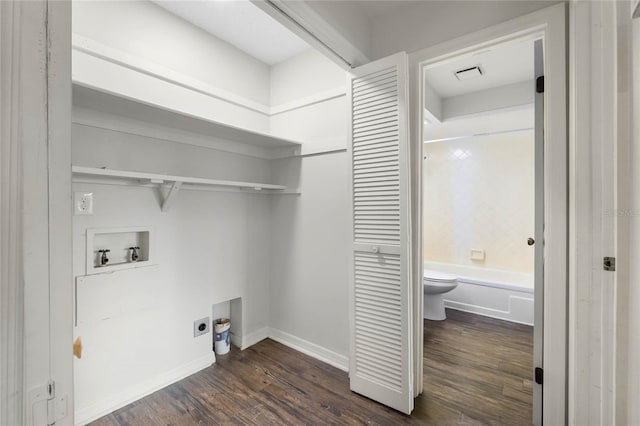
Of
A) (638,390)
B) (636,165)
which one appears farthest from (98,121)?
→ (638,390)

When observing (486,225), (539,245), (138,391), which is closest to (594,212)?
(539,245)

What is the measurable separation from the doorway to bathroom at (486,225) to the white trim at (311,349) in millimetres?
625

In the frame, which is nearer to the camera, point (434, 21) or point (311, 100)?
point (434, 21)

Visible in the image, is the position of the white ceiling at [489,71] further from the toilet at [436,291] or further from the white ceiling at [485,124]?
the toilet at [436,291]

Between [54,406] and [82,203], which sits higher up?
[82,203]

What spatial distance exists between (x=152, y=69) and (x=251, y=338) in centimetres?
223

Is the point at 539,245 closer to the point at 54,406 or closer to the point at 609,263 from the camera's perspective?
the point at 609,263

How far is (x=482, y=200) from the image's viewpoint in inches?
147

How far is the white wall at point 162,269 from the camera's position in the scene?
5.41ft

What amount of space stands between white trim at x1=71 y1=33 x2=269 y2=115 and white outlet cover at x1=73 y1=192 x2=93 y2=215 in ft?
2.52

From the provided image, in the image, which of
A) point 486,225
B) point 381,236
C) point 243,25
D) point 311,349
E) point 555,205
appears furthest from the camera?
point 486,225

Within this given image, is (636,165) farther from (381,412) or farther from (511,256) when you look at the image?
(511,256)

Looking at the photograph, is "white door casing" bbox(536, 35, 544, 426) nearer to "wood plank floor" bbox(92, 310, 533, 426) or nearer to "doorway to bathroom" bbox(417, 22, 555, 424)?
"doorway to bathroom" bbox(417, 22, 555, 424)

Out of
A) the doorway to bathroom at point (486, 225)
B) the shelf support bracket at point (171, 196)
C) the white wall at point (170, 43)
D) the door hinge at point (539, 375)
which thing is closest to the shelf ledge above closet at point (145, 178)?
the shelf support bracket at point (171, 196)
